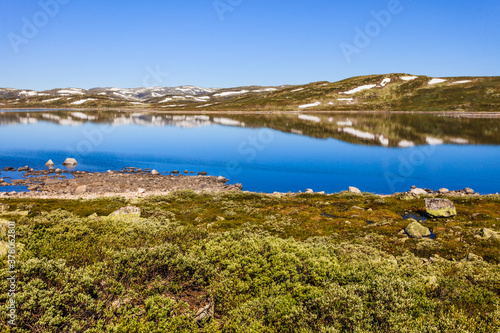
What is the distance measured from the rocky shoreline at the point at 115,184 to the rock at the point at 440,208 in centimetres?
942

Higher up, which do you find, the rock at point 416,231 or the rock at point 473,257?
the rock at point 473,257

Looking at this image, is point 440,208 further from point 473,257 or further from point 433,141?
point 433,141

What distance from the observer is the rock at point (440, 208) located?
24.1 m

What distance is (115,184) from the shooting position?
137 feet

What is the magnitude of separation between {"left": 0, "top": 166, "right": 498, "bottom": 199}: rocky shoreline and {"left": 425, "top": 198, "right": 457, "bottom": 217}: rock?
9.42m

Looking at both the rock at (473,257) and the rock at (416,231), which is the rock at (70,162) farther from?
the rock at (473,257)

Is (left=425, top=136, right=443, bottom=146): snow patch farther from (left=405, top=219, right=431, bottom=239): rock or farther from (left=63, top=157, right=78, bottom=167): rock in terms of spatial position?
(left=63, top=157, right=78, bottom=167): rock

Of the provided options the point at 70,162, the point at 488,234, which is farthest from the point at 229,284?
the point at 70,162

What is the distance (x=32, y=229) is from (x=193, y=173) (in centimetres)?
3740

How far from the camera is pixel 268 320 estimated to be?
8711mm

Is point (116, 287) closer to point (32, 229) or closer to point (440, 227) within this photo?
point (32, 229)

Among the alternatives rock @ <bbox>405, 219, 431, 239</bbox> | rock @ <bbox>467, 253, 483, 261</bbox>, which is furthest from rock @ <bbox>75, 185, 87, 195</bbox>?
rock @ <bbox>467, 253, 483, 261</bbox>

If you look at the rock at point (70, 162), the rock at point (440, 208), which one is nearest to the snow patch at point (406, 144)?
the rock at point (440, 208)

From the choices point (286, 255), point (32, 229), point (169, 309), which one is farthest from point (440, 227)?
point (32, 229)
